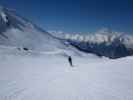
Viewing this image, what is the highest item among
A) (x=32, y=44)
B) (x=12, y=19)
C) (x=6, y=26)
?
(x=12, y=19)

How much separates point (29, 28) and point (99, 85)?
12836cm

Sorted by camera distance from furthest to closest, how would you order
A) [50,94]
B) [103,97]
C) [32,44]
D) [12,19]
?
[12,19]
[32,44]
[50,94]
[103,97]

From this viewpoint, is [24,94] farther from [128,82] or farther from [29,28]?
[29,28]

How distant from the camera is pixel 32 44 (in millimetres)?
104125

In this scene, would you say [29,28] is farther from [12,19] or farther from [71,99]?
[71,99]

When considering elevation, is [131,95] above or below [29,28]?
below

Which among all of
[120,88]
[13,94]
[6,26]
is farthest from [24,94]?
[6,26]

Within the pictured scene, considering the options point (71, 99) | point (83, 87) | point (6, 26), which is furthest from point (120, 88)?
point (6, 26)

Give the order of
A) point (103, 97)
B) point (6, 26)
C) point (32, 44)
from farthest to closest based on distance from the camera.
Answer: point (6, 26)
point (32, 44)
point (103, 97)

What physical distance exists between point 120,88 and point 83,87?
87.1 inches

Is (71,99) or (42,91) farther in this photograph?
(42,91)

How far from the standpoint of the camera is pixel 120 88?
33.0ft

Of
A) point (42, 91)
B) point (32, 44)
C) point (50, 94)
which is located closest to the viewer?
point (50, 94)

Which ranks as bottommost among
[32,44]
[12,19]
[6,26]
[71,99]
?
[71,99]
